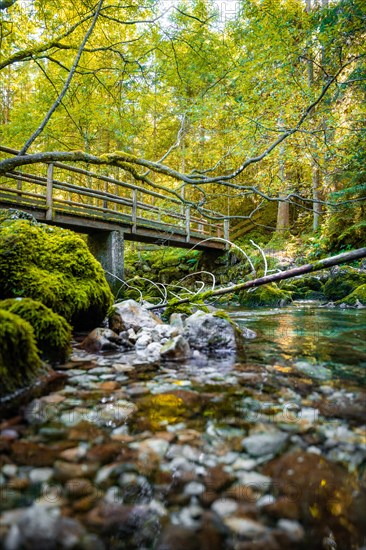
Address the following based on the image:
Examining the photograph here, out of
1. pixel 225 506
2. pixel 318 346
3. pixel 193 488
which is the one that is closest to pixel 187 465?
pixel 193 488

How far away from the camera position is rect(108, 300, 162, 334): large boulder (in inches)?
135

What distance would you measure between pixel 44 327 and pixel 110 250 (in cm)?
779

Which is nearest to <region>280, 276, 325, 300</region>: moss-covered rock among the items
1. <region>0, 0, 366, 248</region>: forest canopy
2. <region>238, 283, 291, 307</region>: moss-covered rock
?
<region>238, 283, 291, 307</region>: moss-covered rock

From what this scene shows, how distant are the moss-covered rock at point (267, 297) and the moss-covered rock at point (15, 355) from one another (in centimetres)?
747

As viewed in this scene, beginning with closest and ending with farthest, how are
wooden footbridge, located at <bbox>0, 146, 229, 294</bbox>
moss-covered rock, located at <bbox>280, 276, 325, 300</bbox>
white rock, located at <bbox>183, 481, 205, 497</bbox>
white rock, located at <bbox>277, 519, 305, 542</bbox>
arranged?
white rock, located at <bbox>277, 519, 305, 542</bbox>, white rock, located at <bbox>183, 481, 205, 497</bbox>, wooden footbridge, located at <bbox>0, 146, 229, 294</bbox>, moss-covered rock, located at <bbox>280, 276, 325, 300</bbox>

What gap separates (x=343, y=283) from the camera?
8320 mm

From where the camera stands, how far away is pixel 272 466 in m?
1.02

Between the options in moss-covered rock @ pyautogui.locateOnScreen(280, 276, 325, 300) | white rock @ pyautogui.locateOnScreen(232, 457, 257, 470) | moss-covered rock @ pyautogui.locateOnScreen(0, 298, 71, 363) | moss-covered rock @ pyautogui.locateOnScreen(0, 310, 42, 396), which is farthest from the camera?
moss-covered rock @ pyautogui.locateOnScreen(280, 276, 325, 300)

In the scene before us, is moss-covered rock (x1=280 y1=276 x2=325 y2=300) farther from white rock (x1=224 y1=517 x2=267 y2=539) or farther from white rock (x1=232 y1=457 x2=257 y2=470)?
white rock (x1=224 y1=517 x2=267 y2=539)

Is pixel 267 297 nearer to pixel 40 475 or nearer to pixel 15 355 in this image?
pixel 15 355

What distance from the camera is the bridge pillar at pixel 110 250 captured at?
9601 millimetres

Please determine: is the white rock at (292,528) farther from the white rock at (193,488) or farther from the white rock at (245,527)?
the white rock at (193,488)

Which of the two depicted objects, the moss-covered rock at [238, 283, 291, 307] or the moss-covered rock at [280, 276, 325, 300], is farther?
the moss-covered rock at [280, 276, 325, 300]

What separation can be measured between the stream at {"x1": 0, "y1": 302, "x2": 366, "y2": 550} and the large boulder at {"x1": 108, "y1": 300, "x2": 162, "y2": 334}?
1.50 meters
